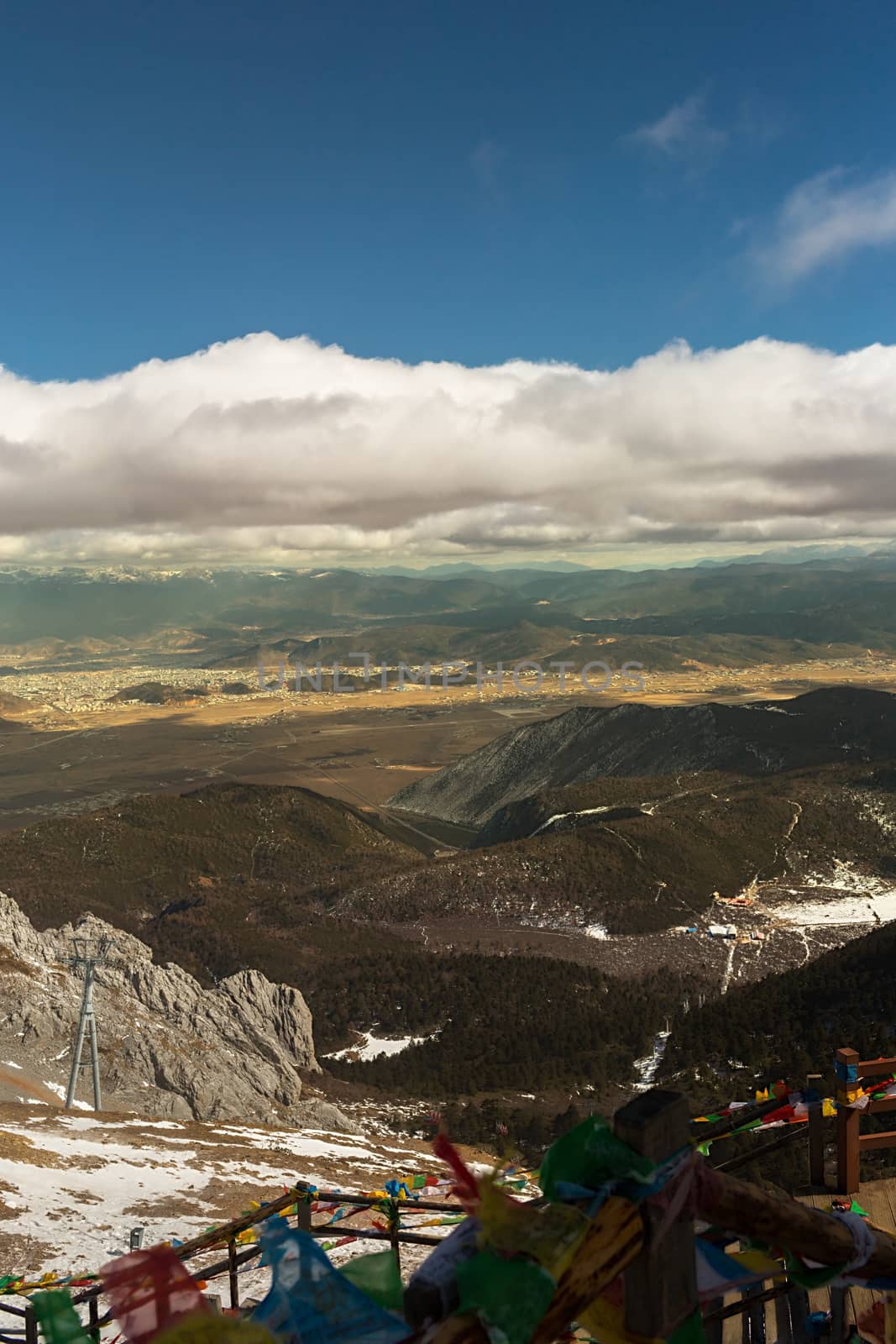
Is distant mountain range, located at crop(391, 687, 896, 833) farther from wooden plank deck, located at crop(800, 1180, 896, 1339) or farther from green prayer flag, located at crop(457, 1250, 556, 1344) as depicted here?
green prayer flag, located at crop(457, 1250, 556, 1344)

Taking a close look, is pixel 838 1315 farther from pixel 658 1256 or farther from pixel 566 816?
pixel 566 816

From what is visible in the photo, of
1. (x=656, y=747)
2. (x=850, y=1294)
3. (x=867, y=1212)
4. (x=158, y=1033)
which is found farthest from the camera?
(x=656, y=747)

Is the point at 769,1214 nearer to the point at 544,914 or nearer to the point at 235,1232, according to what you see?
the point at 235,1232

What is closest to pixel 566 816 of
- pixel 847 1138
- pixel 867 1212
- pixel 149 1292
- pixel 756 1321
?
pixel 867 1212

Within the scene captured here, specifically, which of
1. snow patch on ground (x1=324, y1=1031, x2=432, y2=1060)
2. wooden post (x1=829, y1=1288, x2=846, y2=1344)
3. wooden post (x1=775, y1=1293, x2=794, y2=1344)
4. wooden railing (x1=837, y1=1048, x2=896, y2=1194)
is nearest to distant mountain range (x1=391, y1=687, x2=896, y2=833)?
snow patch on ground (x1=324, y1=1031, x2=432, y2=1060)

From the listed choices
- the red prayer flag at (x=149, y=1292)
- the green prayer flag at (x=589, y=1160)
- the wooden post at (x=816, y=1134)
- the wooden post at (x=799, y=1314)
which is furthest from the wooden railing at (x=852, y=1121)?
the red prayer flag at (x=149, y=1292)

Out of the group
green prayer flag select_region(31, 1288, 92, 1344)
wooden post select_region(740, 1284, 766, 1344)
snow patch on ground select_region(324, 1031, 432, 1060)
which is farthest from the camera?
snow patch on ground select_region(324, 1031, 432, 1060)
